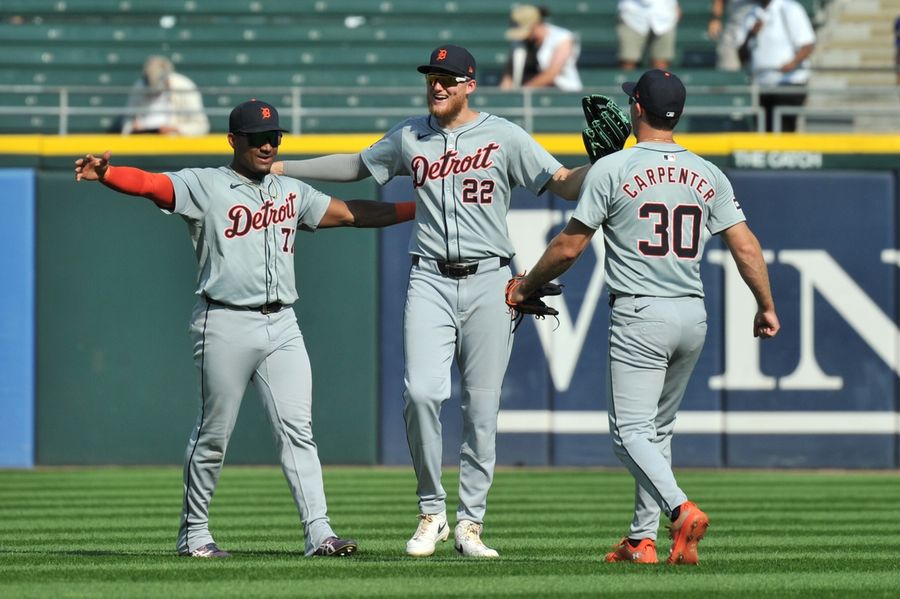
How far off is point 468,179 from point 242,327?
108 centimetres

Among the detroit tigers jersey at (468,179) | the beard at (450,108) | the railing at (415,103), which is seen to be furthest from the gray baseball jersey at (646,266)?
the railing at (415,103)

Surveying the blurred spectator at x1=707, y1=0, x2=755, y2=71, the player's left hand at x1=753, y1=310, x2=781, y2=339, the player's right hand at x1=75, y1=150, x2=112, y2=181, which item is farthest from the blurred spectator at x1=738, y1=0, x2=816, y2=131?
the player's right hand at x1=75, y1=150, x2=112, y2=181

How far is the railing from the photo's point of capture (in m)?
12.6

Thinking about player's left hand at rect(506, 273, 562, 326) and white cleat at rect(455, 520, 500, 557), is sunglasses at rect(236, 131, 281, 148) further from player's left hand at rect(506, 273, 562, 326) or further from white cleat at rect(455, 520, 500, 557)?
white cleat at rect(455, 520, 500, 557)

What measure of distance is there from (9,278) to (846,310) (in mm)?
6866

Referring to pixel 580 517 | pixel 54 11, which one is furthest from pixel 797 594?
pixel 54 11

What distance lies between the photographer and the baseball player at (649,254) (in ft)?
18.7

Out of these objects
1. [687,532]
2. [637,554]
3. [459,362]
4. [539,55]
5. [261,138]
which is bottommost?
[637,554]

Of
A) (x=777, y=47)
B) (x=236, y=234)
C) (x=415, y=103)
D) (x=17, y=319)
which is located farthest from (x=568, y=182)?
(x=415, y=103)

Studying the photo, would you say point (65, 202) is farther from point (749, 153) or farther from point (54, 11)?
point (749, 153)

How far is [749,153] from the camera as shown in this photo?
12.6 meters

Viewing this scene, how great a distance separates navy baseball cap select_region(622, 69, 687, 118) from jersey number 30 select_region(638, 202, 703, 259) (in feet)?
1.17

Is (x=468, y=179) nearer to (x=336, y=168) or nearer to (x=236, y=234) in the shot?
(x=336, y=168)

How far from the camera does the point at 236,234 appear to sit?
608 centimetres
